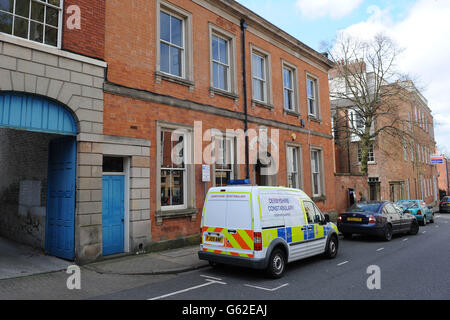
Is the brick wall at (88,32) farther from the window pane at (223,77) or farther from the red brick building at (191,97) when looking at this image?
the window pane at (223,77)

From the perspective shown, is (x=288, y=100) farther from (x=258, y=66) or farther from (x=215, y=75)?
(x=215, y=75)

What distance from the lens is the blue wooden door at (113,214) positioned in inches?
340

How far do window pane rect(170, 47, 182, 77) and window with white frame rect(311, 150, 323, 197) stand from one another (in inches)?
398

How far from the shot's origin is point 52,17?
808 centimetres

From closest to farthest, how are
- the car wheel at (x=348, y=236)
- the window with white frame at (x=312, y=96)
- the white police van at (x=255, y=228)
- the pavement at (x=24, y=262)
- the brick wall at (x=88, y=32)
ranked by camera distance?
the white police van at (x=255, y=228)
the pavement at (x=24, y=262)
the brick wall at (x=88, y=32)
the car wheel at (x=348, y=236)
the window with white frame at (x=312, y=96)

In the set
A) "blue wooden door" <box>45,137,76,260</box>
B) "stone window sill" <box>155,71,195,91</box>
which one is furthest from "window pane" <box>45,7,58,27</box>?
"stone window sill" <box>155,71,195,91</box>

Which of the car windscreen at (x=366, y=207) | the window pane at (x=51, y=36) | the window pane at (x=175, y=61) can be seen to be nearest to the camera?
the window pane at (x=51, y=36)

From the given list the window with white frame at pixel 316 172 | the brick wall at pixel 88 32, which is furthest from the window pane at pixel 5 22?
the window with white frame at pixel 316 172

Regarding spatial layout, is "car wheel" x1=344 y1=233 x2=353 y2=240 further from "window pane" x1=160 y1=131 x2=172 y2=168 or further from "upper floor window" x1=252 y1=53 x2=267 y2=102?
"window pane" x1=160 y1=131 x2=172 y2=168

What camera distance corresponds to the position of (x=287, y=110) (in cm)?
1614

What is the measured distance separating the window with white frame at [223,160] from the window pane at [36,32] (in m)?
6.31

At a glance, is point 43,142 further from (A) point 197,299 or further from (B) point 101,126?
(A) point 197,299

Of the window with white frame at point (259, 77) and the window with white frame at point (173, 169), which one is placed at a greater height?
the window with white frame at point (259, 77)
